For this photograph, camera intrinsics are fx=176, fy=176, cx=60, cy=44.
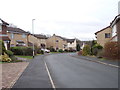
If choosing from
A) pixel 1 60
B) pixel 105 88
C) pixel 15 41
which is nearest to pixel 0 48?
pixel 1 60

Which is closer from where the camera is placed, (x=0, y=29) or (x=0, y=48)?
(x=0, y=48)

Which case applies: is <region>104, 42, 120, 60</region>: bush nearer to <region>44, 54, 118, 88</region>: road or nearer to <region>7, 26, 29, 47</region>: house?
<region>44, 54, 118, 88</region>: road

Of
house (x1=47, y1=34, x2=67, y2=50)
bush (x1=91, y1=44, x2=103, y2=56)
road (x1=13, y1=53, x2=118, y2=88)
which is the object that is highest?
house (x1=47, y1=34, x2=67, y2=50)

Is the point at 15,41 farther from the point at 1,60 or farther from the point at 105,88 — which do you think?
the point at 105,88

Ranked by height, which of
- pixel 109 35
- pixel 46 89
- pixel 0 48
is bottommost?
pixel 46 89

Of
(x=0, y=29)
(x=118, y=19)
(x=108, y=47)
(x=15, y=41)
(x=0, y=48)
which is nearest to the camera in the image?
(x=108, y=47)

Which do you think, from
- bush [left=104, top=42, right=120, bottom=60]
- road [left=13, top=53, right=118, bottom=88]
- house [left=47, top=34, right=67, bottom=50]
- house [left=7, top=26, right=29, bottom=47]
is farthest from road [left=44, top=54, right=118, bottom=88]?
house [left=47, top=34, right=67, bottom=50]

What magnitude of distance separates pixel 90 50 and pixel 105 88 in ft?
95.1

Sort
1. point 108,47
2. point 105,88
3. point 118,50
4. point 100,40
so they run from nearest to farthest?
point 105,88
point 118,50
point 108,47
point 100,40

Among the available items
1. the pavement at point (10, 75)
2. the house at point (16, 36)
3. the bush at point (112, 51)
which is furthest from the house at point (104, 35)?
the pavement at point (10, 75)

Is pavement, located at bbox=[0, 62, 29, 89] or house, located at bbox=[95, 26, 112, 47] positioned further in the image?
house, located at bbox=[95, 26, 112, 47]

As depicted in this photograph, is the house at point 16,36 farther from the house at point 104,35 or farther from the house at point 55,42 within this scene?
the house at point 55,42

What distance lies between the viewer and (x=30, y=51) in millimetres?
38625

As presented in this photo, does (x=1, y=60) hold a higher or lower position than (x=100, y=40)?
lower
